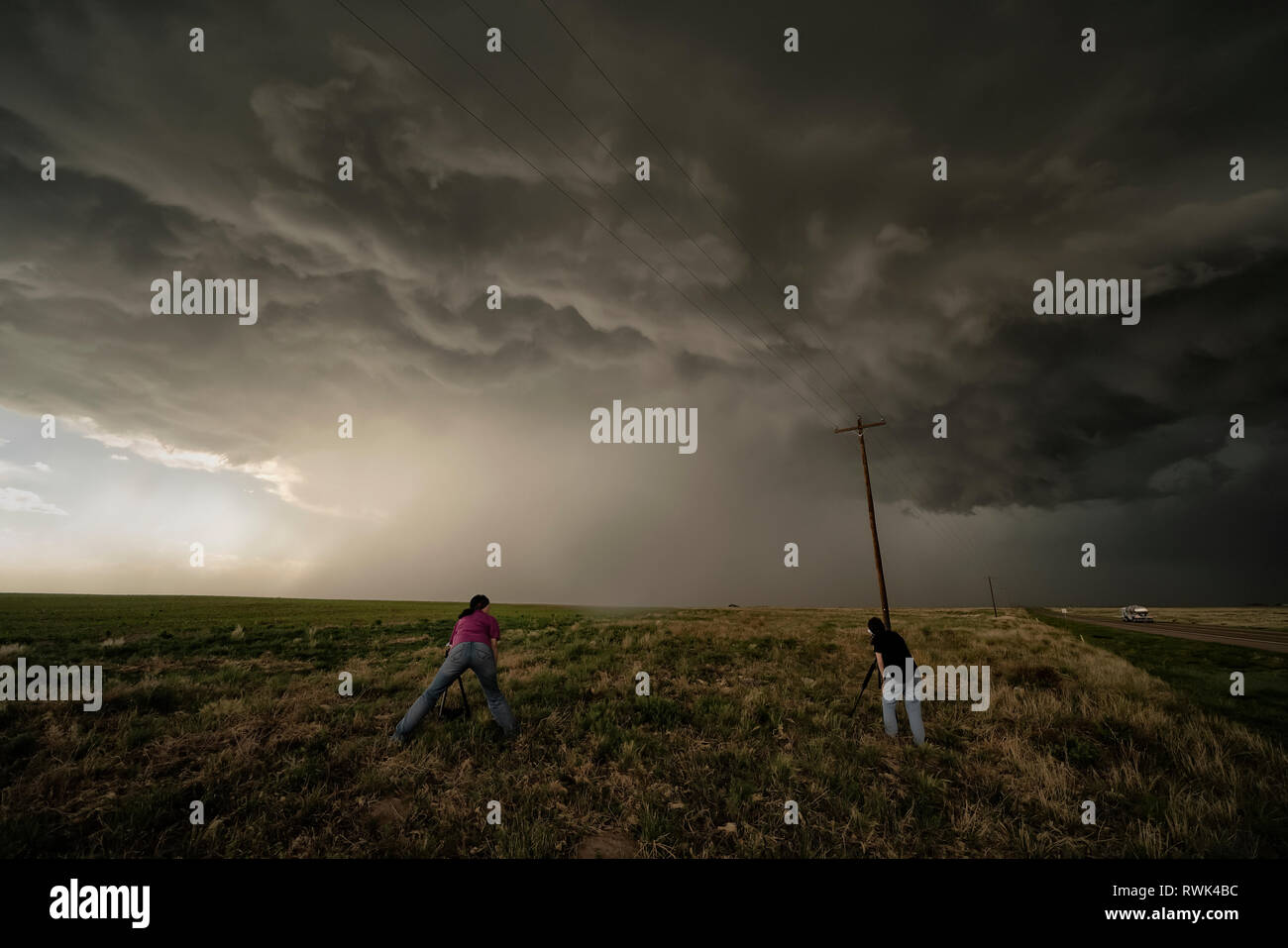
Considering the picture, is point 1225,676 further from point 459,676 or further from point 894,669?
point 459,676

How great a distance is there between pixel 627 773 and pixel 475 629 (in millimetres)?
3287

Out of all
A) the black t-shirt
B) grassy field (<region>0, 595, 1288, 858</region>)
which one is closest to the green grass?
grassy field (<region>0, 595, 1288, 858</region>)

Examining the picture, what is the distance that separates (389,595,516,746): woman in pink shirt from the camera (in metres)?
7.45

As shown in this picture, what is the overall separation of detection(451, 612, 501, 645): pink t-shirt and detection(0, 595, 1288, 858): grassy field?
1701 millimetres

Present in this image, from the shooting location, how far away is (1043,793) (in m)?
6.31

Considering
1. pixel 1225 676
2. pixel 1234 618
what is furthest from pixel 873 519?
pixel 1234 618

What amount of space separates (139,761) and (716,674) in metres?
11.4

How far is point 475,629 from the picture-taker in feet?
25.2

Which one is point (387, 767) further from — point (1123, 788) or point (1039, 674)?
point (1039, 674)

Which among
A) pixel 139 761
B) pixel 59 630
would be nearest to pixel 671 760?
pixel 139 761

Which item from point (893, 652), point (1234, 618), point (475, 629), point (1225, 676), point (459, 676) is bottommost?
point (1234, 618)

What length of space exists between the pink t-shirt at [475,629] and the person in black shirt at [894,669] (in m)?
6.60

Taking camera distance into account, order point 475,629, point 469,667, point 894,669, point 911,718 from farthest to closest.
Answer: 1. point 894,669
2. point 911,718
3. point 475,629
4. point 469,667

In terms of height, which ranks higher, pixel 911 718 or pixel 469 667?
pixel 469 667
